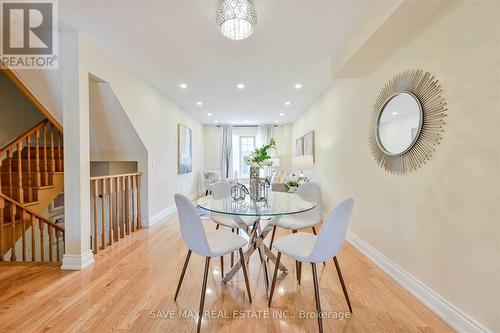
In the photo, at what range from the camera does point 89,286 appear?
2.08 metres

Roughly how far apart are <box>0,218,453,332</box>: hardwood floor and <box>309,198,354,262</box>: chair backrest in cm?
51

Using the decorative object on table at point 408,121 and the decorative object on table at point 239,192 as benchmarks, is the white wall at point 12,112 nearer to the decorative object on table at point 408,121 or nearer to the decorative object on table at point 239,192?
the decorative object on table at point 239,192

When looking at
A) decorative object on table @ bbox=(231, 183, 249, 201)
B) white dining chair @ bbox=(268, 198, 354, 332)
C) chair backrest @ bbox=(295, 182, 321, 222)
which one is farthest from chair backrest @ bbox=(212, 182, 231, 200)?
white dining chair @ bbox=(268, 198, 354, 332)

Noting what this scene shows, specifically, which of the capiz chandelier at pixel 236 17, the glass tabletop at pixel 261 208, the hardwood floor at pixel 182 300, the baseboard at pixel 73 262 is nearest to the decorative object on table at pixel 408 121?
the glass tabletop at pixel 261 208

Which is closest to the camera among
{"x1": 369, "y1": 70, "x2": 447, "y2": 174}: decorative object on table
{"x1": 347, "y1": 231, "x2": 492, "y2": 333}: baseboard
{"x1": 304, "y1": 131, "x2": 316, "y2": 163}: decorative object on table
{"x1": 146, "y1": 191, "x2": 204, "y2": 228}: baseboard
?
{"x1": 347, "y1": 231, "x2": 492, "y2": 333}: baseboard

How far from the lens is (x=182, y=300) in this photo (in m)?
1.88

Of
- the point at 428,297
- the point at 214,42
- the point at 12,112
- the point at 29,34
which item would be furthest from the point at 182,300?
the point at 12,112

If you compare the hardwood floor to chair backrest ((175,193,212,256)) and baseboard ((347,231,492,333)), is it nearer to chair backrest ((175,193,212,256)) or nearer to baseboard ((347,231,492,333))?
baseboard ((347,231,492,333))

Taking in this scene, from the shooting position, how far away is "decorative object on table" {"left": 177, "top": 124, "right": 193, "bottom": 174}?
5.30 meters

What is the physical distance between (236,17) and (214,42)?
92cm

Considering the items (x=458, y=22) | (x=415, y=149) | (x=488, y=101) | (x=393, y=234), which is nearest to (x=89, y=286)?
(x=393, y=234)

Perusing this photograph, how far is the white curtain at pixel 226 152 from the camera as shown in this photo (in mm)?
7934

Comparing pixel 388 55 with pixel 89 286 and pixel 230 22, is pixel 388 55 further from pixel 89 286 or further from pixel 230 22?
pixel 89 286

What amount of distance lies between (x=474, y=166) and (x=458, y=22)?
974mm
